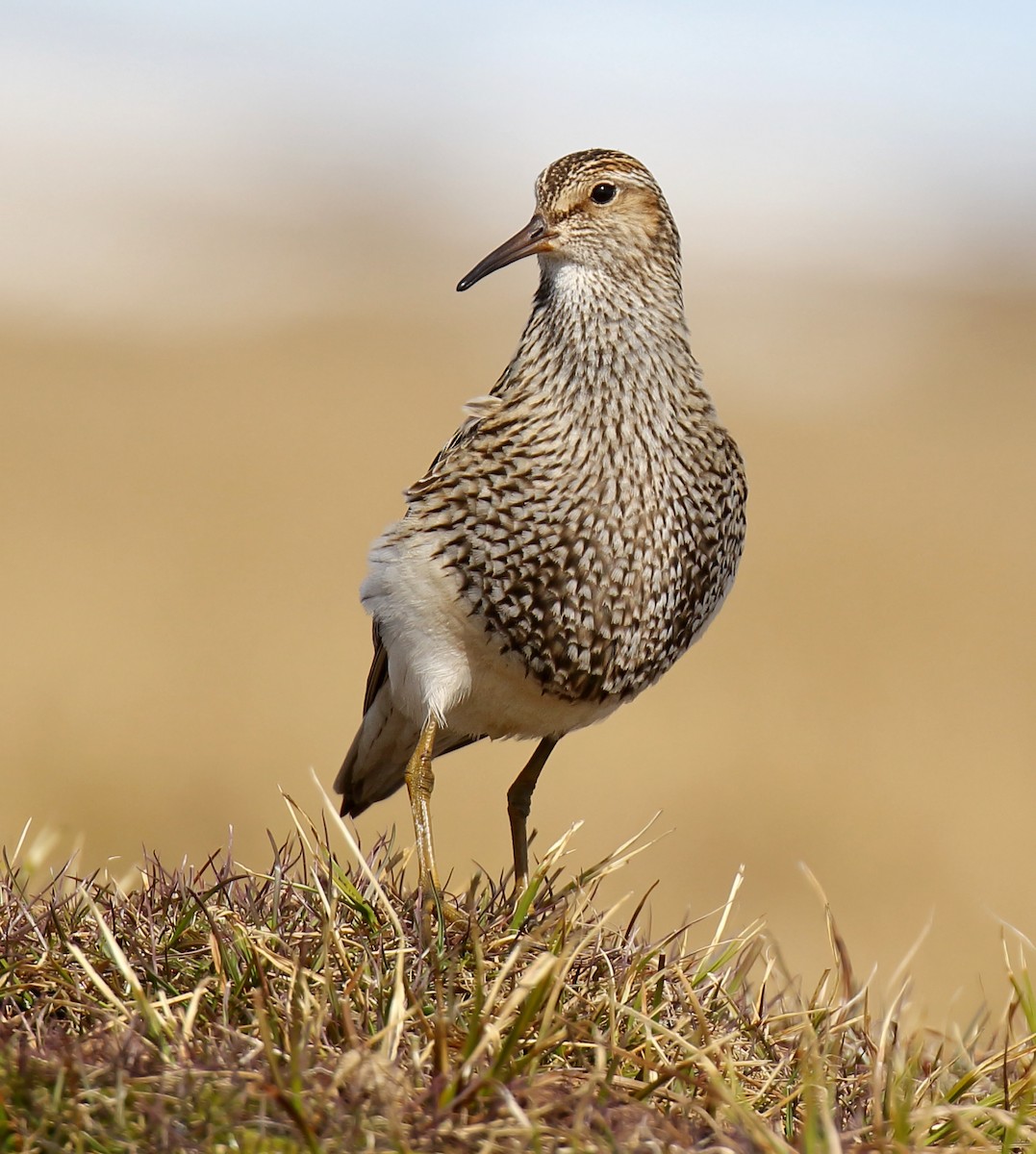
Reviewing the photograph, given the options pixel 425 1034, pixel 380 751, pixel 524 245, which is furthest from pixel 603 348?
pixel 425 1034

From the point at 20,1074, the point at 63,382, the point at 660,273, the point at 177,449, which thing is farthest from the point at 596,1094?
the point at 63,382

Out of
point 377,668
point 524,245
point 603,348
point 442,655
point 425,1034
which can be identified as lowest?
point 425,1034

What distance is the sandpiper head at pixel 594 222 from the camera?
16.6 ft

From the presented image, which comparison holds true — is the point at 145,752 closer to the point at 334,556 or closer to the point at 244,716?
the point at 244,716

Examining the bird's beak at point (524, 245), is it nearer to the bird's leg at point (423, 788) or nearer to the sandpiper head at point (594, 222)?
the sandpiper head at point (594, 222)

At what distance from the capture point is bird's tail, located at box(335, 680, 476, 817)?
18.2ft

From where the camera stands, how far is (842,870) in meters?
10.3

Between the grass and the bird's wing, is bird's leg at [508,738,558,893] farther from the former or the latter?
the grass

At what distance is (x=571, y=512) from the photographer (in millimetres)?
4707

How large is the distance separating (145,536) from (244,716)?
3.35 m

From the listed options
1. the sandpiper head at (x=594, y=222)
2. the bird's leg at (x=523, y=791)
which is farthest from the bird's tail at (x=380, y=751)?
the sandpiper head at (x=594, y=222)

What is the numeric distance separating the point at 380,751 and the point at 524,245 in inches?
70.9

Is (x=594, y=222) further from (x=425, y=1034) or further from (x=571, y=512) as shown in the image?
(x=425, y=1034)

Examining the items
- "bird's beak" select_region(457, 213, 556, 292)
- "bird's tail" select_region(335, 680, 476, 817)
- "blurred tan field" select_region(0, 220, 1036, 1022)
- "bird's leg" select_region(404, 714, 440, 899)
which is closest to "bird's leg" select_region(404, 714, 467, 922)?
"bird's leg" select_region(404, 714, 440, 899)
